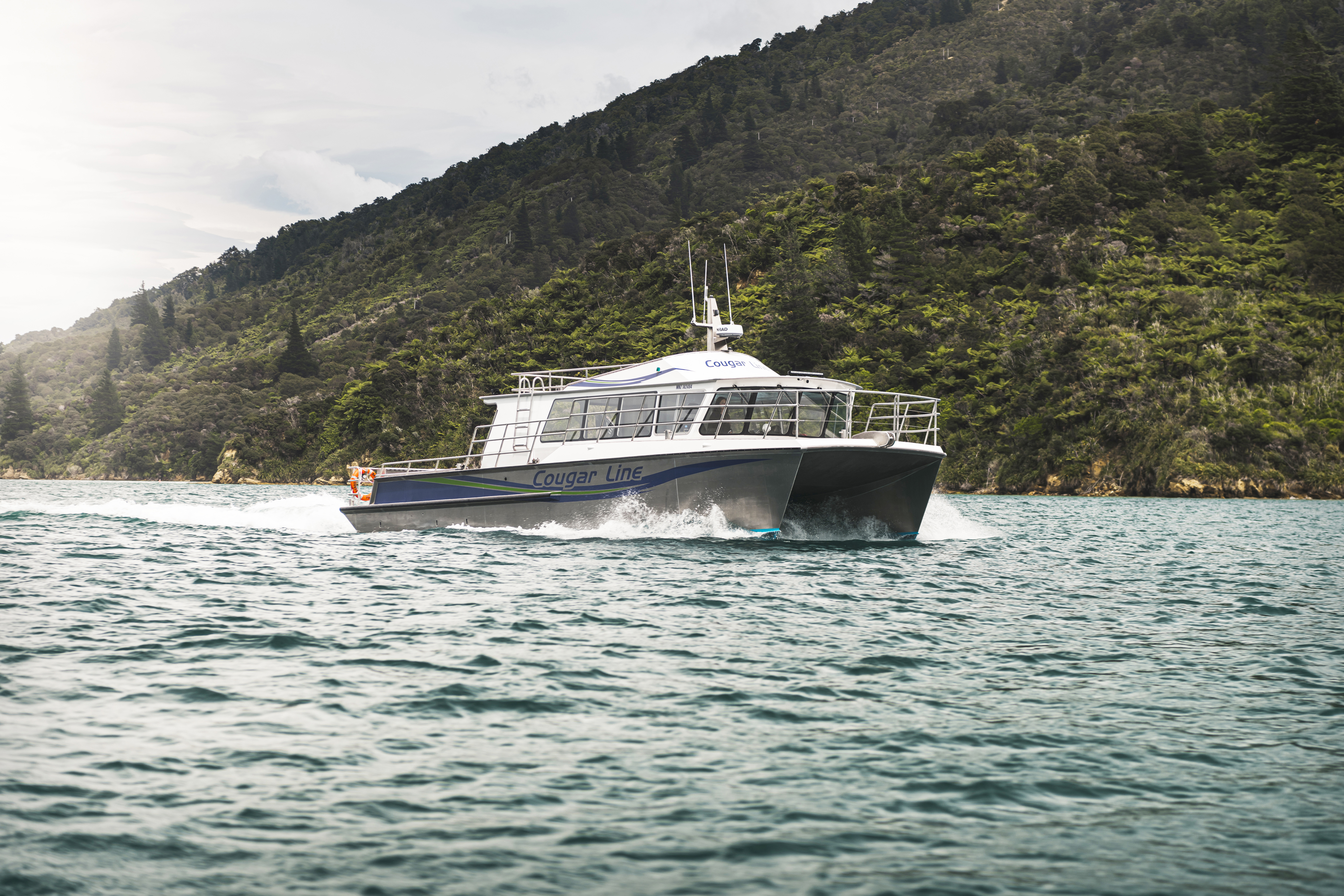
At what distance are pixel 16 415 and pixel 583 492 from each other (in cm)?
12167

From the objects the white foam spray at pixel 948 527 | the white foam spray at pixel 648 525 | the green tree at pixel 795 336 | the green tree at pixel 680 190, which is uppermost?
the green tree at pixel 680 190

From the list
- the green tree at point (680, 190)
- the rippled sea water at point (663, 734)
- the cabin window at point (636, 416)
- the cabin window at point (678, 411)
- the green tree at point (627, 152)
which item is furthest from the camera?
the green tree at point (627, 152)

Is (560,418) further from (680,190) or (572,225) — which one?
(680,190)

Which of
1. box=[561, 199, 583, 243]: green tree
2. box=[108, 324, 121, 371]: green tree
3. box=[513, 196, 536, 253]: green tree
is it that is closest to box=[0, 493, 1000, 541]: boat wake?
box=[513, 196, 536, 253]: green tree

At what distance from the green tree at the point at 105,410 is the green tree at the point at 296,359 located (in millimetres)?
21717

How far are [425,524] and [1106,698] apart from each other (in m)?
16.5

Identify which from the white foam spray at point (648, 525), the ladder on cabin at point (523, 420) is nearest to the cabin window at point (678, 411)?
the white foam spray at point (648, 525)

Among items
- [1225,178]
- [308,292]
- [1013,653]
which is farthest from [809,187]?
[308,292]

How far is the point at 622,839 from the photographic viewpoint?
458 centimetres

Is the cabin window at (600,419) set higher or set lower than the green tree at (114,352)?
lower

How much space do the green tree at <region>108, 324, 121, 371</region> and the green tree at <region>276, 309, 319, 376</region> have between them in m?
64.4

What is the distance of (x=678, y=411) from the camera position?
19.1 metres

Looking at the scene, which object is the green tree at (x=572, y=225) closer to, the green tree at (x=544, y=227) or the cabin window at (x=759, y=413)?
the green tree at (x=544, y=227)

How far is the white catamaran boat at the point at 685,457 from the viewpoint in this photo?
17828 millimetres
